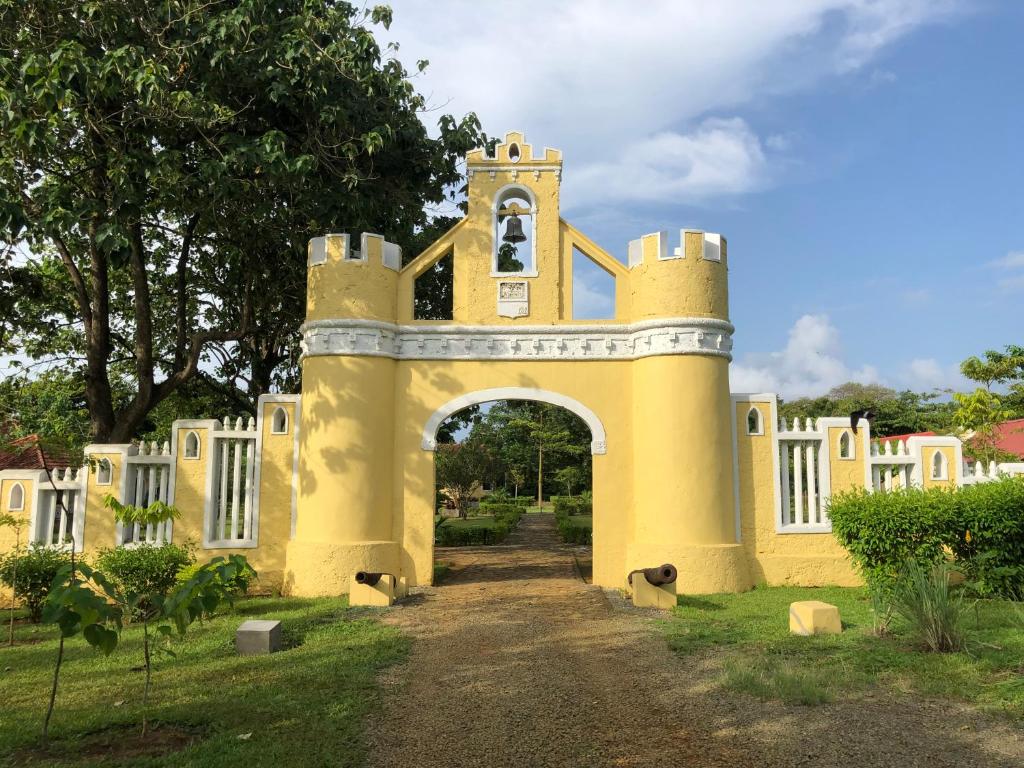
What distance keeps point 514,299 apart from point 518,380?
128 centimetres

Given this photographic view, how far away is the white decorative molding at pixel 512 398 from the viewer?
1116 centimetres

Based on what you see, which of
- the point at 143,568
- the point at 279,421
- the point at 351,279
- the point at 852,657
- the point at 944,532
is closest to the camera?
the point at 852,657

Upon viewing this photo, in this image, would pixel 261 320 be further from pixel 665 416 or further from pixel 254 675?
pixel 254 675

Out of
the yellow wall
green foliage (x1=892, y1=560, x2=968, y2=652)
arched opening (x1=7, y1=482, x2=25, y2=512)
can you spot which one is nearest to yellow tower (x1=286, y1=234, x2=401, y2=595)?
arched opening (x1=7, y1=482, x2=25, y2=512)

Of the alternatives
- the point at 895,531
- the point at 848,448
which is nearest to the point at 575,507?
the point at 848,448

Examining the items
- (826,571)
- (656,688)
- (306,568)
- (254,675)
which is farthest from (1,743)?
(826,571)

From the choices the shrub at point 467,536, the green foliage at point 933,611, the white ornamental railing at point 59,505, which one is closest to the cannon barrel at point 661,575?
the green foliage at point 933,611

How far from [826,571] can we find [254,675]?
8429 mm

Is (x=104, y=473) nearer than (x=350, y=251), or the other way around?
(x=104, y=473)

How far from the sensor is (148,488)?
11180 millimetres

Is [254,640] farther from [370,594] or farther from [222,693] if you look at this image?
[370,594]

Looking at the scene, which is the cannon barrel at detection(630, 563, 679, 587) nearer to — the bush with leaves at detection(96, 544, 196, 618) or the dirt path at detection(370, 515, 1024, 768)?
the dirt path at detection(370, 515, 1024, 768)

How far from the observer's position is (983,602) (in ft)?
30.3

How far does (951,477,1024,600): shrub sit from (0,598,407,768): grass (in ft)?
23.6
